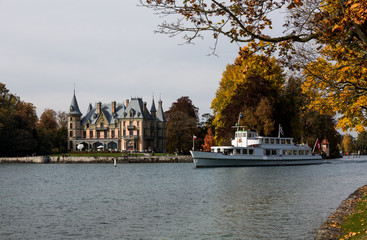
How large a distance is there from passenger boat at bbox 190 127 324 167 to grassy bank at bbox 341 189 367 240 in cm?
3776

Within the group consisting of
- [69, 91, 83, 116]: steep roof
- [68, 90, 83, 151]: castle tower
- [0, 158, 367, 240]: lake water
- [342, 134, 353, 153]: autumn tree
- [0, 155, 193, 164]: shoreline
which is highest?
[69, 91, 83, 116]: steep roof

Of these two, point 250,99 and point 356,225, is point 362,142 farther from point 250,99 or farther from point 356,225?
point 356,225

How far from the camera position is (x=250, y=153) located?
55.5 m

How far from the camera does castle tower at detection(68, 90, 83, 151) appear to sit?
9919cm

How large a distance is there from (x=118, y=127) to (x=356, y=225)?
292 feet

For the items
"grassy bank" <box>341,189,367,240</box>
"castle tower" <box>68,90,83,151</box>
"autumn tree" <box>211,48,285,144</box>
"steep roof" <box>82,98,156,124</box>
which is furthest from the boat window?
"castle tower" <box>68,90,83,151</box>

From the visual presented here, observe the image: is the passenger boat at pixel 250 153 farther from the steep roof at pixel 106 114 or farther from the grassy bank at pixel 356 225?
the steep roof at pixel 106 114

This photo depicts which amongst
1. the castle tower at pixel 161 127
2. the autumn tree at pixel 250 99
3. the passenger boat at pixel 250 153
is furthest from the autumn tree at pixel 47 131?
the passenger boat at pixel 250 153

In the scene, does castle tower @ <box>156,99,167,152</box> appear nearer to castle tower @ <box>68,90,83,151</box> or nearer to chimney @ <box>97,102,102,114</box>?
chimney @ <box>97,102,102,114</box>

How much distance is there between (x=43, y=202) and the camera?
23172mm

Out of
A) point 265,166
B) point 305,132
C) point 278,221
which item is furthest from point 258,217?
point 305,132

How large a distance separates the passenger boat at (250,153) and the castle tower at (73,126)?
5123 centimetres

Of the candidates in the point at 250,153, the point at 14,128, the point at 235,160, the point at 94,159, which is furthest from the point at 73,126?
the point at 235,160

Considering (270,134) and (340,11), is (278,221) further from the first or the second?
(270,134)
